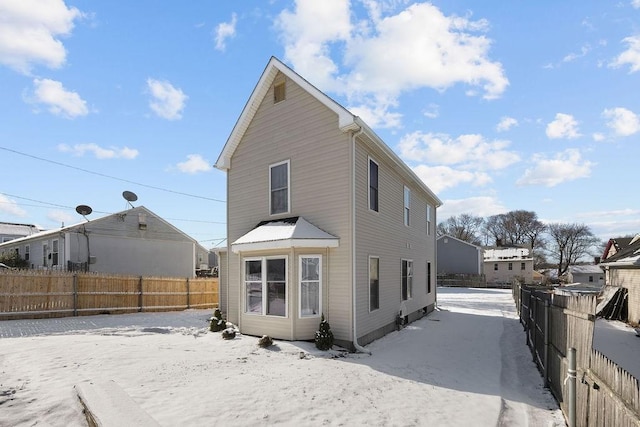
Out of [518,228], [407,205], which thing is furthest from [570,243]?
[407,205]

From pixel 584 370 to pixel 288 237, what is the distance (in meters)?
6.64

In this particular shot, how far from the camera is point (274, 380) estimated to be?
696 centimetres

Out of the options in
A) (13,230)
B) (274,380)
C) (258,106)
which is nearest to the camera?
(274,380)

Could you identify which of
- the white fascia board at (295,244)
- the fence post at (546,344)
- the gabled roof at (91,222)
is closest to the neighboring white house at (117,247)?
the gabled roof at (91,222)

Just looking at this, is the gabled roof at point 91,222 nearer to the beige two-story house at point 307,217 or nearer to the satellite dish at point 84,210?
the satellite dish at point 84,210

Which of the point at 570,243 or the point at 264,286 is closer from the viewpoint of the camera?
the point at 264,286

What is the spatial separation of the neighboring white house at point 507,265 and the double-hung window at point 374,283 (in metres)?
42.9

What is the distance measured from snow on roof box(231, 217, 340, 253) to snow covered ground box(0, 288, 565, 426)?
8.37 feet

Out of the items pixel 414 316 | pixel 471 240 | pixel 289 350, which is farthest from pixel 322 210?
pixel 471 240

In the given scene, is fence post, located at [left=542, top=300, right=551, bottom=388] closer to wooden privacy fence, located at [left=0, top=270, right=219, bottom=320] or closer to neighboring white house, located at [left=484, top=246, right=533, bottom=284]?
wooden privacy fence, located at [left=0, top=270, right=219, bottom=320]

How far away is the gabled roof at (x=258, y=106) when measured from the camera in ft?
33.0

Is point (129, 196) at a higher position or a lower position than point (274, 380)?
higher

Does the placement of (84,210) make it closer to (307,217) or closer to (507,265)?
(307,217)

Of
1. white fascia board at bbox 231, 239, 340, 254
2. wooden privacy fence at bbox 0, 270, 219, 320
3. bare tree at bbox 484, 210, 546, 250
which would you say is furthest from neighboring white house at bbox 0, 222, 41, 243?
bare tree at bbox 484, 210, 546, 250
